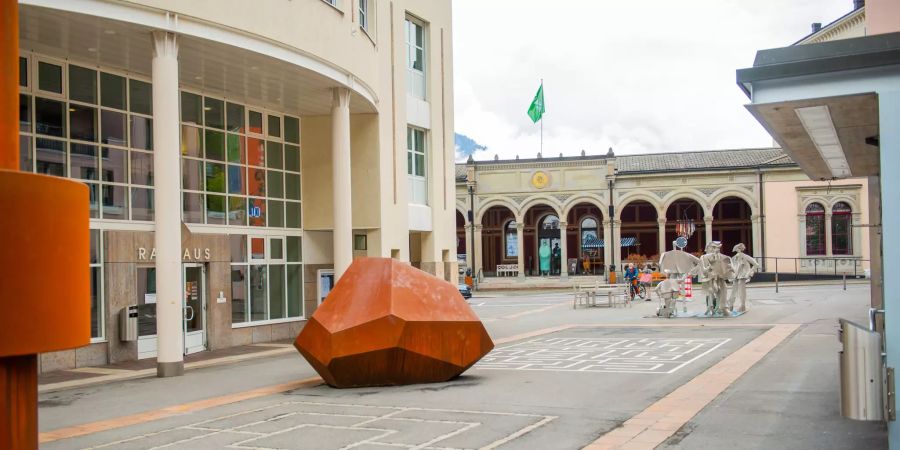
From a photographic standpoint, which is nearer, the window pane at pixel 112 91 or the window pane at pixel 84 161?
the window pane at pixel 84 161

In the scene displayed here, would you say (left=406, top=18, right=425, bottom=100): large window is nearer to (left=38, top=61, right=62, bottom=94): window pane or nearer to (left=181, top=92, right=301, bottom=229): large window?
(left=181, top=92, right=301, bottom=229): large window

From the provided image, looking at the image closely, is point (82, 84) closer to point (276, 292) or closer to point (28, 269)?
point (276, 292)

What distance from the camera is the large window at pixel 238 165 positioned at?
20547mm

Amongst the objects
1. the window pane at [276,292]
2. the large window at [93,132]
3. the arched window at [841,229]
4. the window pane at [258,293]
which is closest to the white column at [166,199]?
the large window at [93,132]

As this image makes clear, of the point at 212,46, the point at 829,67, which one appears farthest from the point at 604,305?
the point at 829,67

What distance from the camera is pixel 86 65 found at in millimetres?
17875

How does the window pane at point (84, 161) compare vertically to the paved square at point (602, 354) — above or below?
above

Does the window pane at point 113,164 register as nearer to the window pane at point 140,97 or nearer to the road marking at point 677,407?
the window pane at point 140,97

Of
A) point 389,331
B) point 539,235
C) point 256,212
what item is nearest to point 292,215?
point 256,212

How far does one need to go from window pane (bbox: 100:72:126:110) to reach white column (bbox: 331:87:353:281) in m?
4.77

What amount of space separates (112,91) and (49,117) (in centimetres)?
175

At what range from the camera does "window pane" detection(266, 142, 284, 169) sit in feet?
75.3

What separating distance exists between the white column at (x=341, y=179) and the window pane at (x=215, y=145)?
2.76 meters

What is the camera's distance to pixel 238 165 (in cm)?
2189
